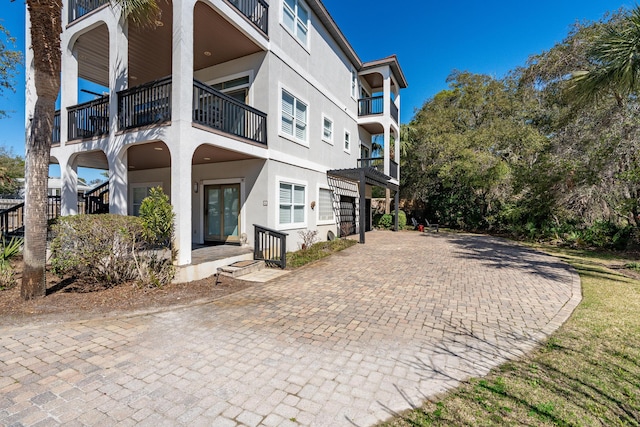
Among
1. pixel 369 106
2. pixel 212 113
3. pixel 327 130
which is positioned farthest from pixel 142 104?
pixel 369 106

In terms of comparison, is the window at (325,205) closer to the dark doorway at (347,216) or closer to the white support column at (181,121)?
the dark doorway at (347,216)

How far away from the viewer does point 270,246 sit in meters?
9.80

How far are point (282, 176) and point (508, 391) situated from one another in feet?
29.9

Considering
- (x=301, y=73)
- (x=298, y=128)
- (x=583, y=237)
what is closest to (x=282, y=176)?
(x=298, y=128)

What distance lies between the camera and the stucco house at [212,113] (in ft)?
25.4

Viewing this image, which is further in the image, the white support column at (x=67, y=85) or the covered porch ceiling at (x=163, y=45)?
the white support column at (x=67, y=85)

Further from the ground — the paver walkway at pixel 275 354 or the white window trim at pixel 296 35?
the white window trim at pixel 296 35

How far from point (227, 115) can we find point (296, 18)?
19.4 feet

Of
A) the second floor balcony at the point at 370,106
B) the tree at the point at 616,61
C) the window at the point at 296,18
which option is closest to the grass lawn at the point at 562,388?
the tree at the point at 616,61

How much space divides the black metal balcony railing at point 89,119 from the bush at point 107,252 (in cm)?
397

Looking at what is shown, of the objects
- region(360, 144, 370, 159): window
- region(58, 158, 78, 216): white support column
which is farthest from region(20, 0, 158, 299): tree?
region(360, 144, 370, 159): window

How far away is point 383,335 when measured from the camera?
4.44m

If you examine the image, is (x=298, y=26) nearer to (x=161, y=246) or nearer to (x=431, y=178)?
(x=161, y=246)

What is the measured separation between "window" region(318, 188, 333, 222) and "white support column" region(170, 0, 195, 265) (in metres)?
7.35
